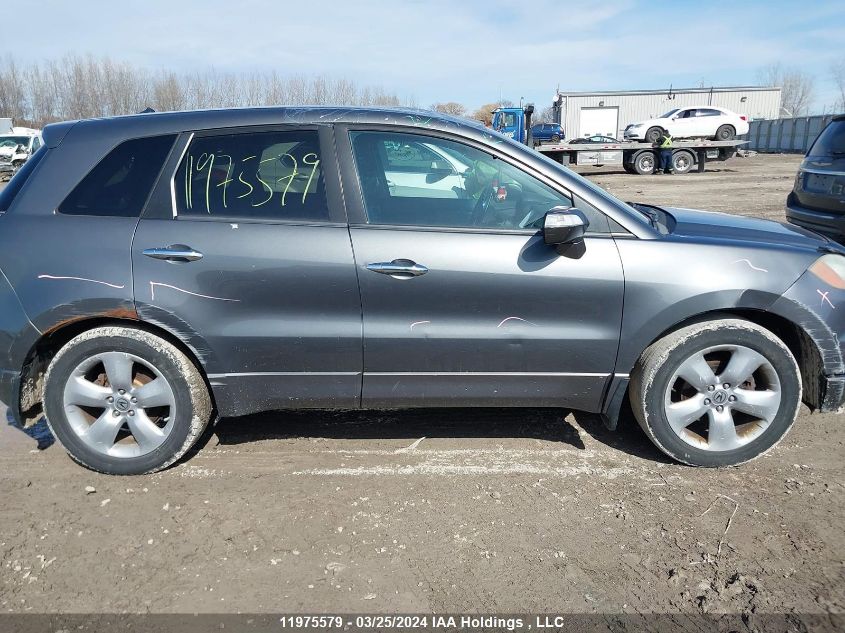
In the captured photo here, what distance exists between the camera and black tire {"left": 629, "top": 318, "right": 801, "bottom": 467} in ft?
10.4

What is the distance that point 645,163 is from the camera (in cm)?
2538

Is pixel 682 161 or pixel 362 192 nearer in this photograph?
pixel 362 192

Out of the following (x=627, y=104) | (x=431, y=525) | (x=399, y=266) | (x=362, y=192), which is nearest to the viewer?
(x=431, y=525)

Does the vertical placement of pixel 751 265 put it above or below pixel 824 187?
above

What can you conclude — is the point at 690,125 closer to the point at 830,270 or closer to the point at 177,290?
the point at 830,270

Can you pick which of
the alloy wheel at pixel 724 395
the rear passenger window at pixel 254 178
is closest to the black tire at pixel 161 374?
the rear passenger window at pixel 254 178

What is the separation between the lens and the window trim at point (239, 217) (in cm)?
314

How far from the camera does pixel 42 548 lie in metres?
2.79

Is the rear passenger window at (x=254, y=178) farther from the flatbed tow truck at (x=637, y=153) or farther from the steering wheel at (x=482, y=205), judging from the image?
the flatbed tow truck at (x=637, y=153)

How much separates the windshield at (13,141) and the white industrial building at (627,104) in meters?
44.0

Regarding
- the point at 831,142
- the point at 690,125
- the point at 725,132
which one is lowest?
the point at 725,132

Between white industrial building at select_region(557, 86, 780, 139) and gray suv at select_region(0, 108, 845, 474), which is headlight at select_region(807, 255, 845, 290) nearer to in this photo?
gray suv at select_region(0, 108, 845, 474)

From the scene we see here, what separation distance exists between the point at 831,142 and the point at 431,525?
620 centimetres

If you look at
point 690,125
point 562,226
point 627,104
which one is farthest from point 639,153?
point 627,104
